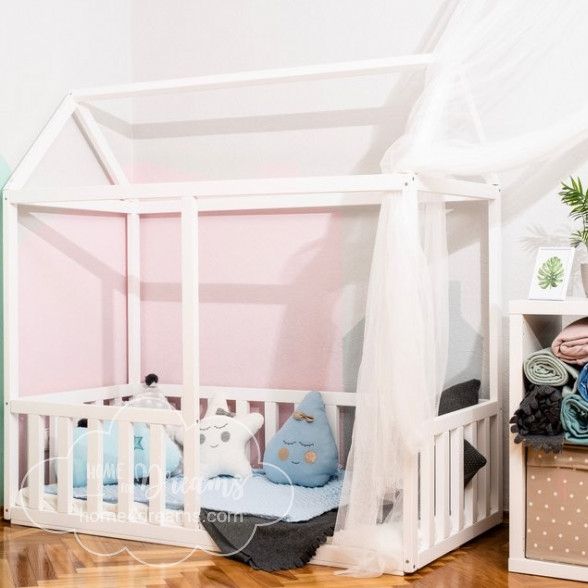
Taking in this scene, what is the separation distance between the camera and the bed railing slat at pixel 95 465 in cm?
318

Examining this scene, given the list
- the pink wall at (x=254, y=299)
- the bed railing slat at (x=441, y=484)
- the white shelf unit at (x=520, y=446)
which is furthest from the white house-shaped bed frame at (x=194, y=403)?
the white shelf unit at (x=520, y=446)

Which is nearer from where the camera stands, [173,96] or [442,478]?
[442,478]

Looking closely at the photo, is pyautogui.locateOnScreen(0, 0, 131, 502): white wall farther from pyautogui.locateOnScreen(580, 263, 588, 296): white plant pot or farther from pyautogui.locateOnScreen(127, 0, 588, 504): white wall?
pyautogui.locateOnScreen(580, 263, 588, 296): white plant pot

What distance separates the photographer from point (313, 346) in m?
3.62

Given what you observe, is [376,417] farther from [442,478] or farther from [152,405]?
[152,405]

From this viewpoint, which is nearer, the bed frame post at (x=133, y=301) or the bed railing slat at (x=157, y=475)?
the bed railing slat at (x=157, y=475)

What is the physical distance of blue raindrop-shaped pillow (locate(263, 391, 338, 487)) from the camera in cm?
332

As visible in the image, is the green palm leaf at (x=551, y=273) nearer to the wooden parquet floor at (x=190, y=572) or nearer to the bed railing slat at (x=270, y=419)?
the wooden parquet floor at (x=190, y=572)

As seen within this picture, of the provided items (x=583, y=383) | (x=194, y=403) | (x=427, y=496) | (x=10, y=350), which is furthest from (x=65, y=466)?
(x=583, y=383)

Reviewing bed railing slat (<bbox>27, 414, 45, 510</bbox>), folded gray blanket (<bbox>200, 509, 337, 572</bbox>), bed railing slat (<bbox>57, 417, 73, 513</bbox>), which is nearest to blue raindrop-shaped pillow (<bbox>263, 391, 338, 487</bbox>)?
folded gray blanket (<bbox>200, 509, 337, 572</bbox>)

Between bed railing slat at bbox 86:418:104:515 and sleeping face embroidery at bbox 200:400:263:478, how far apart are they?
14.8 inches

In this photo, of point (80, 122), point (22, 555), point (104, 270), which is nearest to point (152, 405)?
point (104, 270)

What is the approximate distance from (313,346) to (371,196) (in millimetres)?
637

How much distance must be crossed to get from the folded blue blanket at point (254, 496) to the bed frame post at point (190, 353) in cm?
5
